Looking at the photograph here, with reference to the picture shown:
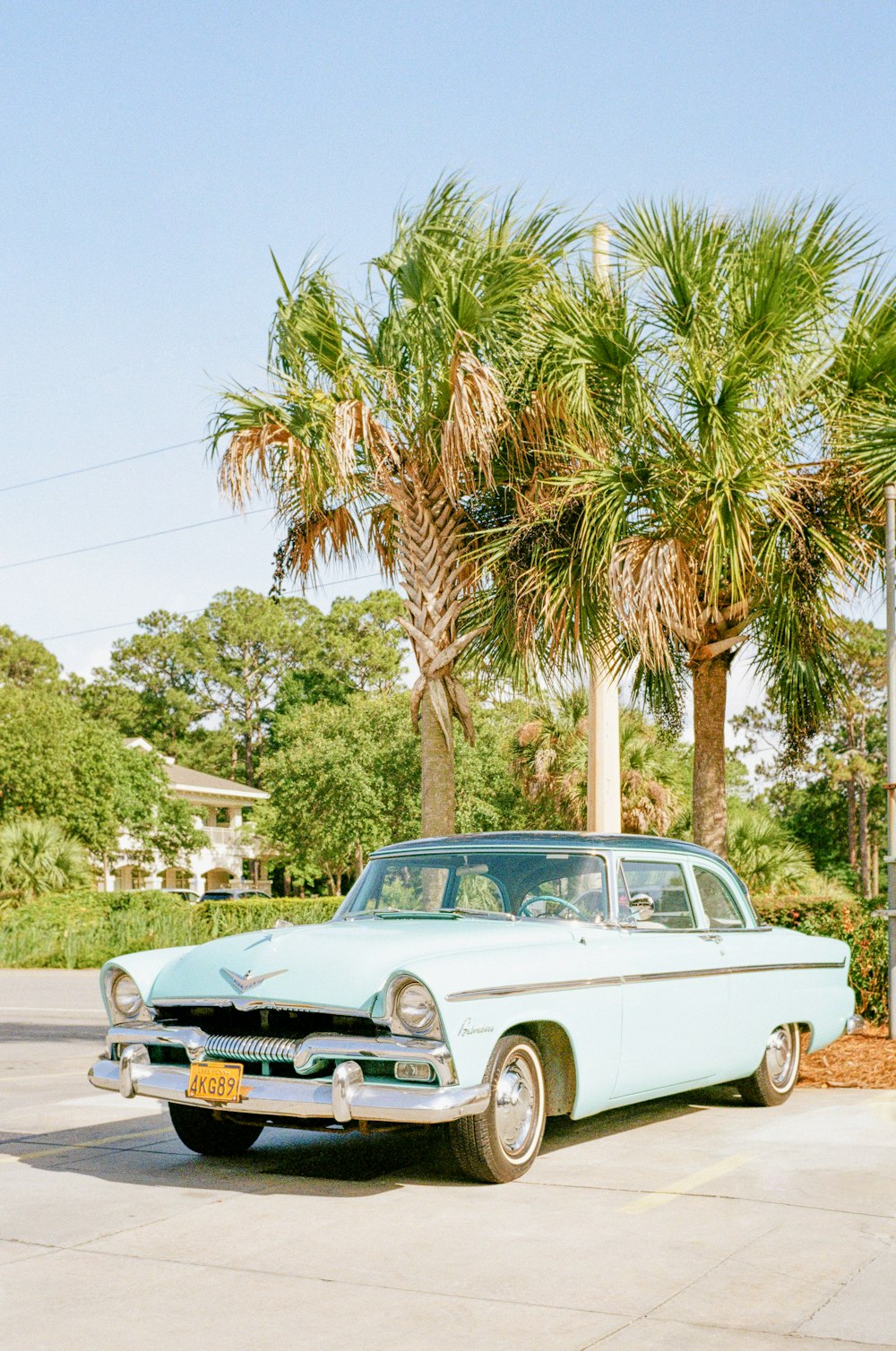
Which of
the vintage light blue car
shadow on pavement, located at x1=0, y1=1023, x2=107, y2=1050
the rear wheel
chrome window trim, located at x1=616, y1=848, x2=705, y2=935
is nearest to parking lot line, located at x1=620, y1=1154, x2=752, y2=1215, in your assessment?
the vintage light blue car

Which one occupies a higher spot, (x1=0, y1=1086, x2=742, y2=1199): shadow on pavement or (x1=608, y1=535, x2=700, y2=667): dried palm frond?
(x1=608, y1=535, x2=700, y2=667): dried palm frond

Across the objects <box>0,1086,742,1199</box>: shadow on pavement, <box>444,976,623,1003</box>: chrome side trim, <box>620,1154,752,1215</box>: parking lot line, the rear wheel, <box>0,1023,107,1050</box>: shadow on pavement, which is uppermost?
<box>444,976,623,1003</box>: chrome side trim

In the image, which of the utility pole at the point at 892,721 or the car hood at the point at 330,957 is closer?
the car hood at the point at 330,957

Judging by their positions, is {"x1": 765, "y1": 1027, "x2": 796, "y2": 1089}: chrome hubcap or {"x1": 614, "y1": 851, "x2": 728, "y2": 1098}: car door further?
{"x1": 765, "y1": 1027, "x2": 796, "y2": 1089}: chrome hubcap

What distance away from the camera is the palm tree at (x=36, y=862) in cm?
3469

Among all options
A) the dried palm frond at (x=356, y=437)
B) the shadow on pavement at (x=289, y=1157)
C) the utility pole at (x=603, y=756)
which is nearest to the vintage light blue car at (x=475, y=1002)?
the shadow on pavement at (x=289, y=1157)

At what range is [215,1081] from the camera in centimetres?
646

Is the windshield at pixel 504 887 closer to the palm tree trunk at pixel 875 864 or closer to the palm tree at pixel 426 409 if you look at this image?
the palm tree at pixel 426 409

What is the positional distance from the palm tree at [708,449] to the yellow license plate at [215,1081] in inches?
197

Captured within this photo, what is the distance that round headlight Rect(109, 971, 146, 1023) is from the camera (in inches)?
282

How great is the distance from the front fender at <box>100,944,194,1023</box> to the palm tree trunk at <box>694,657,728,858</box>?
5.70 meters

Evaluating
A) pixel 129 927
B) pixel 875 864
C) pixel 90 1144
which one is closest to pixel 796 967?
pixel 90 1144

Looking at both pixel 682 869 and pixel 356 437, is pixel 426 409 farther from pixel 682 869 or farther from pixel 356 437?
pixel 682 869

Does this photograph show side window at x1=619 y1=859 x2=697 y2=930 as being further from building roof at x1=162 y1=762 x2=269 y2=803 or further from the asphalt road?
building roof at x1=162 y1=762 x2=269 y2=803
